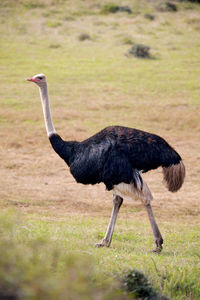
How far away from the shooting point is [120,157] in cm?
593

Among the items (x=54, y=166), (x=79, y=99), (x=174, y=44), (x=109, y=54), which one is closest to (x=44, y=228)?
(x=54, y=166)

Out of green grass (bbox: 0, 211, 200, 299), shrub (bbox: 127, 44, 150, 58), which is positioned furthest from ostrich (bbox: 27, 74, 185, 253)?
shrub (bbox: 127, 44, 150, 58)

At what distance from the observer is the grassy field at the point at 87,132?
350cm

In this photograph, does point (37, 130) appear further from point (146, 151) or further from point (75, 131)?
point (146, 151)

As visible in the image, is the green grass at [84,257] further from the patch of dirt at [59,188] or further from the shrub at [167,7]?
the shrub at [167,7]

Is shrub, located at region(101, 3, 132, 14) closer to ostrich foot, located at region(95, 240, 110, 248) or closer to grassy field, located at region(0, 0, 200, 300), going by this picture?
grassy field, located at region(0, 0, 200, 300)

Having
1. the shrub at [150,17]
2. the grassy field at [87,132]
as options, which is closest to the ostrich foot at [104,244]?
the grassy field at [87,132]

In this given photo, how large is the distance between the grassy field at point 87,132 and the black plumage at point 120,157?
2.31 feet

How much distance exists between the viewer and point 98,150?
603cm

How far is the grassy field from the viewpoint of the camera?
350cm

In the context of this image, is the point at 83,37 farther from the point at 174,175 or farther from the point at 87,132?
the point at 174,175

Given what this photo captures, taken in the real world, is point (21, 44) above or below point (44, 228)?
below

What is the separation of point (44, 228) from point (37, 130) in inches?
273

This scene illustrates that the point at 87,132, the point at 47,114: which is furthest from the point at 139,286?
the point at 87,132
